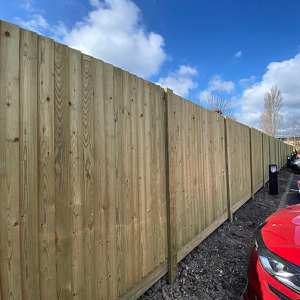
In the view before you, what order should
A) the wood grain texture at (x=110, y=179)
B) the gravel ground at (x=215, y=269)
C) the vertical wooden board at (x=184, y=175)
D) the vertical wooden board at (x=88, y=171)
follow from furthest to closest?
the vertical wooden board at (x=184, y=175) < the gravel ground at (x=215, y=269) < the wood grain texture at (x=110, y=179) < the vertical wooden board at (x=88, y=171)

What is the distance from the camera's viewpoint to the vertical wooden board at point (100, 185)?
5.40 ft

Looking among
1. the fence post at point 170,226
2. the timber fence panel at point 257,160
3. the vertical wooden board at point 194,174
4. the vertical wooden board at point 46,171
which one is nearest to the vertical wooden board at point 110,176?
the vertical wooden board at point 46,171

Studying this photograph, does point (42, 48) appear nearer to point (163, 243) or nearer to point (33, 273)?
point (33, 273)

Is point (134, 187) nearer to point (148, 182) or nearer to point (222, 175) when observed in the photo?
point (148, 182)

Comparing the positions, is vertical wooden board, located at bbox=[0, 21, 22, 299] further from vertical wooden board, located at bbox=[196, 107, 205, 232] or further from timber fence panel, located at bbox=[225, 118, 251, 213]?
timber fence panel, located at bbox=[225, 118, 251, 213]

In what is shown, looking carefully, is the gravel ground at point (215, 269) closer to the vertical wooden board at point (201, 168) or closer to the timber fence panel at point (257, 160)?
the vertical wooden board at point (201, 168)

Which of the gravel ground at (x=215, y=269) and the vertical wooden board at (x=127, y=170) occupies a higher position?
the vertical wooden board at (x=127, y=170)

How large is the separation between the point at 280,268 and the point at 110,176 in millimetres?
1719

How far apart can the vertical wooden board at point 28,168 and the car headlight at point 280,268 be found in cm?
192

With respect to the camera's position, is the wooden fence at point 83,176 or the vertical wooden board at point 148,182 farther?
the vertical wooden board at point 148,182

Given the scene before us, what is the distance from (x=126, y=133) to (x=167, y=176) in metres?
0.90

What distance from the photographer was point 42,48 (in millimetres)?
1353

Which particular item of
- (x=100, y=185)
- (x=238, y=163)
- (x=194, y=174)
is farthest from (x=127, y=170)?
(x=238, y=163)

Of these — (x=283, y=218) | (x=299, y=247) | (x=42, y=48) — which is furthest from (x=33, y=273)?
(x=283, y=218)
